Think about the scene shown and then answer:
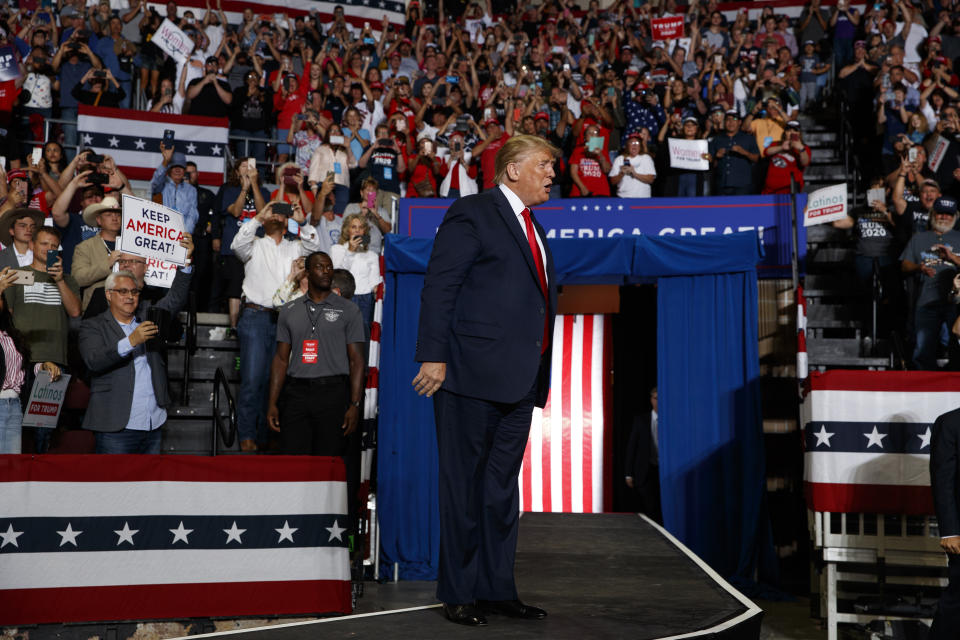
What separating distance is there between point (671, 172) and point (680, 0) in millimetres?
8001

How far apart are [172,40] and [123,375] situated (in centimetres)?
767

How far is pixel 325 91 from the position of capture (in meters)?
13.0

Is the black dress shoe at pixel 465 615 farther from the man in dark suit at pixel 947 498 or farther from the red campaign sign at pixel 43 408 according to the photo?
the red campaign sign at pixel 43 408

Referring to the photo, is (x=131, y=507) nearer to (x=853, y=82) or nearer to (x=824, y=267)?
(x=824, y=267)

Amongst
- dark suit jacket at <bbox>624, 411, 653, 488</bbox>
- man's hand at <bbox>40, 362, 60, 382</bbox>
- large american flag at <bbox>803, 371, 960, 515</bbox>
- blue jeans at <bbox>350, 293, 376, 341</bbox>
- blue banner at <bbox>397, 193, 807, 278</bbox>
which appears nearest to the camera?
large american flag at <bbox>803, 371, 960, 515</bbox>

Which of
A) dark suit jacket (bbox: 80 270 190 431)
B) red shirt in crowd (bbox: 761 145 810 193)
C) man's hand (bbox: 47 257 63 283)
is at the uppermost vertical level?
red shirt in crowd (bbox: 761 145 810 193)

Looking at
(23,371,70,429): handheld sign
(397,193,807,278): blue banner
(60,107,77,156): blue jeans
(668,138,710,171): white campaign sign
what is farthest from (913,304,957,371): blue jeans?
(60,107,77,156): blue jeans

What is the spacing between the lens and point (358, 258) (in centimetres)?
902

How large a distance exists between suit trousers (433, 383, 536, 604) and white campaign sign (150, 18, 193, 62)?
10.6m

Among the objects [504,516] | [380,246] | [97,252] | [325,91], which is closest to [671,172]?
[380,246]

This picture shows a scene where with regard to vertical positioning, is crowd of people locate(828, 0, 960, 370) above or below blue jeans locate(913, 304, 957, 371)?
above

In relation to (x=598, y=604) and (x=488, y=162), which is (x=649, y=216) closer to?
(x=488, y=162)

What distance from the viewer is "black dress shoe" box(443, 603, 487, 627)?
321cm

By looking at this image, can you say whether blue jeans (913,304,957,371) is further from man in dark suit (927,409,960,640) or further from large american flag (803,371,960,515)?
man in dark suit (927,409,960,640)
